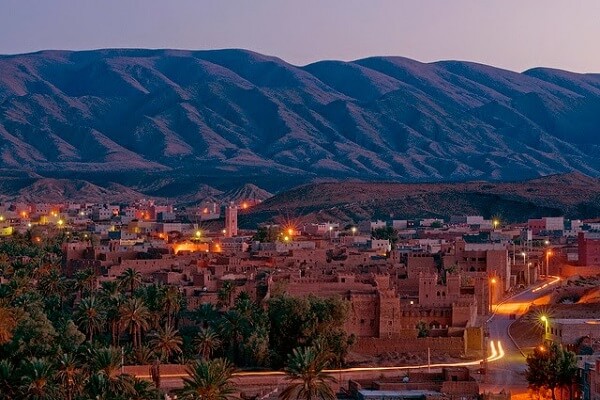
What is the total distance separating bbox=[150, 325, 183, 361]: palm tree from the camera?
4078cm

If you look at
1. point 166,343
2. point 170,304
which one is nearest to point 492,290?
point 170,304

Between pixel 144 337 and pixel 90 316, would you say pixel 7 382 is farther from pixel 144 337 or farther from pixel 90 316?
pixel 144 337

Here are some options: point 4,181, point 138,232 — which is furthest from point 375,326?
point 4,181

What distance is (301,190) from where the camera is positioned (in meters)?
143

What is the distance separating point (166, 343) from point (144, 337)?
4.10 meters

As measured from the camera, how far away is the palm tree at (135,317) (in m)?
42.4

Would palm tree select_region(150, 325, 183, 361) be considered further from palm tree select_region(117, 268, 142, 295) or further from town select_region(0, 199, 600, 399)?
palm tree select_region(117, 268, 142, 295)

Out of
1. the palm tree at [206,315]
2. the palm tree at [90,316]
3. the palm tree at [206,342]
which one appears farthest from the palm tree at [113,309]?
the palm tree at [206,342]

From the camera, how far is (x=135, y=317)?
42406 mm

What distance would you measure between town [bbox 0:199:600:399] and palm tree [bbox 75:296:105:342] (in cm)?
312

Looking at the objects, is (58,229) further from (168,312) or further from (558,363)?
(558,363)

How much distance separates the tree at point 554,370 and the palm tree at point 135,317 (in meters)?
13.0

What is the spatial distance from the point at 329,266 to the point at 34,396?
2305 centimetres

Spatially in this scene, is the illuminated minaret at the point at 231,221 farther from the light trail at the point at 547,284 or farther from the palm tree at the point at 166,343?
the palm tree at the point at 166,343
